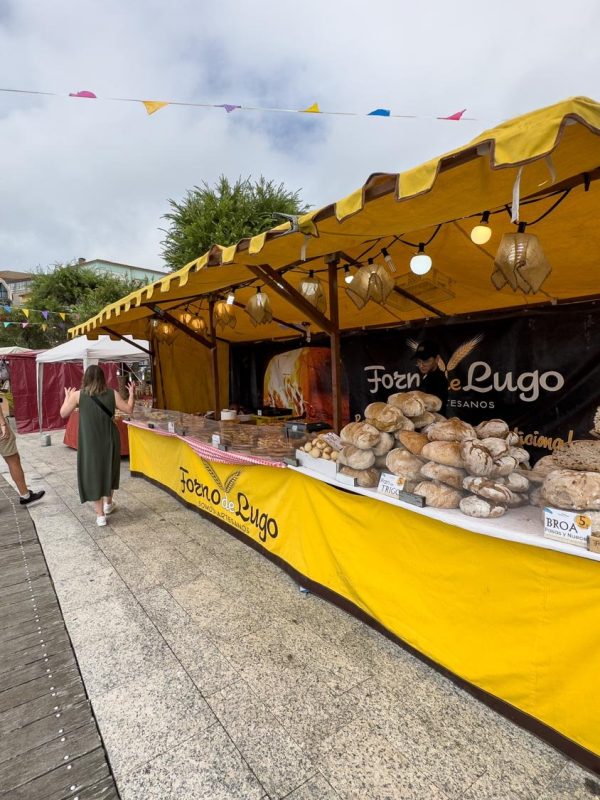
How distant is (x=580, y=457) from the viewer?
1.77 meters

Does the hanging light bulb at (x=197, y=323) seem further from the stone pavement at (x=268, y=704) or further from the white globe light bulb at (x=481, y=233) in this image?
the white globe light bulb at (x=481, y=233)

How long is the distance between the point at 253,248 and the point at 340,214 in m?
0.76

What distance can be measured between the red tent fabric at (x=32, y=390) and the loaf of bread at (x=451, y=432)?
1367 centimetres

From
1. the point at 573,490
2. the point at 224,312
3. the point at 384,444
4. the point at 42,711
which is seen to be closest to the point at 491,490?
the point at 573,490

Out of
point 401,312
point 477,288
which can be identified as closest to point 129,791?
point 477,288

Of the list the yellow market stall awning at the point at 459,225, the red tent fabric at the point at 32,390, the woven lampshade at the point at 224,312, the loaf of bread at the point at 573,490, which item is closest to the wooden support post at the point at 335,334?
the yellow market stall awning at the point at 459,225

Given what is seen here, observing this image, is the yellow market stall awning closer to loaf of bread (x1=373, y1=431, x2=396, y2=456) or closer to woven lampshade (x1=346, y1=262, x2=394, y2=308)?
woven lampshade (x1=346, y1=262, x2=394, y2=308)

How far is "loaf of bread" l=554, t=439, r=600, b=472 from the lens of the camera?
1710 millimetres

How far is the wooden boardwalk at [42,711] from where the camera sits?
1.64 metres

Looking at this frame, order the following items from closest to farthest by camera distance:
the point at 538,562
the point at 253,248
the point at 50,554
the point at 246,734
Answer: the point at 538,562 → the point at 246,734 → the point at 253,248 → the point at 50,554

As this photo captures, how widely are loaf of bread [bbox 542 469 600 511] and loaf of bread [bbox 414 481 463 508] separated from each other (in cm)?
41

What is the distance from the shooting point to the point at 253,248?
242 centimetres

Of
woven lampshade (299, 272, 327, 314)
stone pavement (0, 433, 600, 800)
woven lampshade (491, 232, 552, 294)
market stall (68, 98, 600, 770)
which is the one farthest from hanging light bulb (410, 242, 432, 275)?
stone pavement (0, 433, 600, 800)

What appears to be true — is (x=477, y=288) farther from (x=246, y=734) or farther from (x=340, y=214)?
(x=246, y=734)
